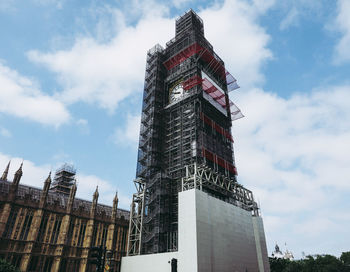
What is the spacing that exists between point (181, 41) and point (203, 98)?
22.0 metres

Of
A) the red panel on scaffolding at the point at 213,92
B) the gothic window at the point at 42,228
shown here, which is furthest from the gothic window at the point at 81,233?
the red panel on scaffolding at the point at 213,92

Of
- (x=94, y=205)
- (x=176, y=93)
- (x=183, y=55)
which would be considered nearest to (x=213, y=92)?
(x=176, y=93)

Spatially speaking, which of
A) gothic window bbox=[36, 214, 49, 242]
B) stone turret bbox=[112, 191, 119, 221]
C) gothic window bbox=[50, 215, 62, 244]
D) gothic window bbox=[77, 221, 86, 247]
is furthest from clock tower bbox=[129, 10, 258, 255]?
gothic window bbox=[36, 214, 49, 242]

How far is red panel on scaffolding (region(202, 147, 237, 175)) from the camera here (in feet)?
180

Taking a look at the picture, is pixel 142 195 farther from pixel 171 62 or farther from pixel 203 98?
pixel 171 62

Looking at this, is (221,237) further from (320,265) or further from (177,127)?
(320,265)

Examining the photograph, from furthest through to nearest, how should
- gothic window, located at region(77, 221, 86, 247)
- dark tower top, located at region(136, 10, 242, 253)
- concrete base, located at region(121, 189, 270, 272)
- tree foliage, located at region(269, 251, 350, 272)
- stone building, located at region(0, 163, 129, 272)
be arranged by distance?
tree foliage, located at region(269, 251, 350, 272)
gothic window, located at region(77, 221, 86, 247)
dark tower top, located at region(136, 10, 242, 253)
stone building, located at region(0, 163, 129, 272)
concrete base, located at region(121, 189, 270, 272)

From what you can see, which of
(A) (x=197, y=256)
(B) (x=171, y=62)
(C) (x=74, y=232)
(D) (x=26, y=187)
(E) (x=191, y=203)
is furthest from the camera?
(B) (x=171, y=62)

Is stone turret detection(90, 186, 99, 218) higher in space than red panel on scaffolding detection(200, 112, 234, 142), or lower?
lower

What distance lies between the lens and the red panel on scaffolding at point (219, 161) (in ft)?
180

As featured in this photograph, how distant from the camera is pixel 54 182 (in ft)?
311

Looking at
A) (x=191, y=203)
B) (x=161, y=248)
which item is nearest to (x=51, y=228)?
(x=161, y=248)

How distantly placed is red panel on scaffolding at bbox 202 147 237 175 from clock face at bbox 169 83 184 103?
56.5 feet

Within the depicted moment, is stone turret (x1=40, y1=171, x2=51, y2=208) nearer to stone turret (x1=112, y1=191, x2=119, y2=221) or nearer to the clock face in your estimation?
stone turret (x1=112, y1=191, x2=119, y2=221)
